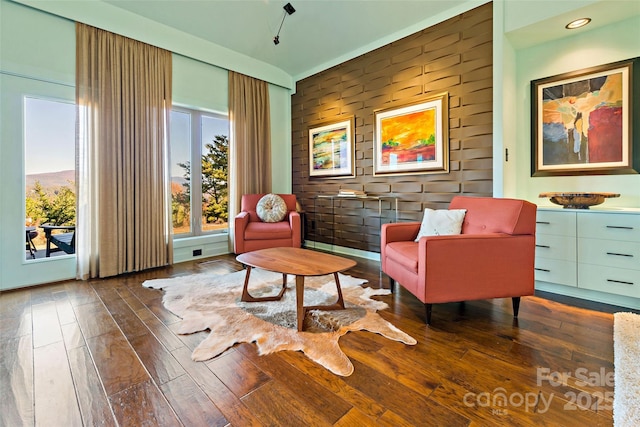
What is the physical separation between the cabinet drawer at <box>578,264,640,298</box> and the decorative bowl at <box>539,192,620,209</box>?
0.51m

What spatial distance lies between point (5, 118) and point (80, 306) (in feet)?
6.35

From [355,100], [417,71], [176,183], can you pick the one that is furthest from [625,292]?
[176,183]

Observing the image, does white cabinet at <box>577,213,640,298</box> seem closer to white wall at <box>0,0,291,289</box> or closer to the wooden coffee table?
the wooden coffee table

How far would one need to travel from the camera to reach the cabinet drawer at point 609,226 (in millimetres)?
2164

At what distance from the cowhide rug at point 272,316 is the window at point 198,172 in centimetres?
130

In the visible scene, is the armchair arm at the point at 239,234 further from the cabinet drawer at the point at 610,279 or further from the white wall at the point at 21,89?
the cabinet drawer at the point at 610,279

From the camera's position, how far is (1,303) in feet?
7.76

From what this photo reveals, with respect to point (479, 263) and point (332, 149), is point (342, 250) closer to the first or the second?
point (332, 149)

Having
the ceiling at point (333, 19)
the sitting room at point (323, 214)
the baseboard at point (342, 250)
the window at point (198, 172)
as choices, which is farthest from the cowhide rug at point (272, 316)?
the ceiling at point (333, 19)

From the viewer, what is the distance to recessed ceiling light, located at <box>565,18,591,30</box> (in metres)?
2.54

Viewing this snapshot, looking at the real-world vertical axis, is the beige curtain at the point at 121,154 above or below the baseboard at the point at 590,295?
above

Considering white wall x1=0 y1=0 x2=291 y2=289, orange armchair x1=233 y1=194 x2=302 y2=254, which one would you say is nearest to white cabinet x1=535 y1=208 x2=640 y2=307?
orange armchair x1=233 y1=194 x2=302 y2=254

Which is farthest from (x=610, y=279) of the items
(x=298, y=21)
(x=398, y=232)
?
(x=298, y=21)

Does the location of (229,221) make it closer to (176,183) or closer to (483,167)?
(176,183)
